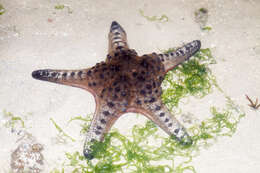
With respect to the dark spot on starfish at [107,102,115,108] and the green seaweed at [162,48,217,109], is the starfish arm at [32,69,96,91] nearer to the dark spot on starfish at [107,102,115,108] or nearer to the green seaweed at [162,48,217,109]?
the dark spot on starfish at [107,102,115,108]

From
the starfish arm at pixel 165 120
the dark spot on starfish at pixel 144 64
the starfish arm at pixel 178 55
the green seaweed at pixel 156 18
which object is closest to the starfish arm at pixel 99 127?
the starfish arm at pixel 165 120

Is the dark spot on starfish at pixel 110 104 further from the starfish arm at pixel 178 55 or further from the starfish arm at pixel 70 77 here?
the starfish arm at pixel 178 55

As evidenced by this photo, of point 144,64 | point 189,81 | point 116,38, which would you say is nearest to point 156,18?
point 116,38

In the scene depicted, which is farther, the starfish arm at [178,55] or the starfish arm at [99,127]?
the starfish arm at [178,55]

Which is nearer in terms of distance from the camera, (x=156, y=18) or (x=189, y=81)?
(x=189, y=81)

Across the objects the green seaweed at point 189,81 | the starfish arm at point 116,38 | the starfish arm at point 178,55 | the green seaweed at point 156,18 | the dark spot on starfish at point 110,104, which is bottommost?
the dark spot on starfish at point 110,104

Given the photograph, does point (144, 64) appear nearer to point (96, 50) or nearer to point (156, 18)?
point (96, 50)

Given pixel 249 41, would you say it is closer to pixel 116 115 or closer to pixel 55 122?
pixel 116 115
